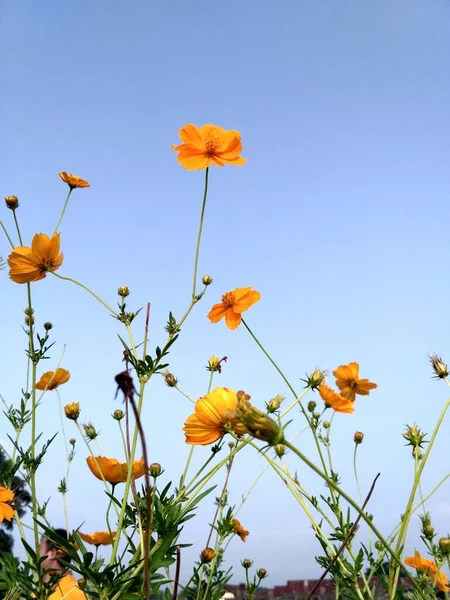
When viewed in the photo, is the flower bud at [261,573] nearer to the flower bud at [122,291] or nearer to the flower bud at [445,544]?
the flower bud at [445,544]

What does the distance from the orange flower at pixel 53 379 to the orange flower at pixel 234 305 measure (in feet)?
1.99

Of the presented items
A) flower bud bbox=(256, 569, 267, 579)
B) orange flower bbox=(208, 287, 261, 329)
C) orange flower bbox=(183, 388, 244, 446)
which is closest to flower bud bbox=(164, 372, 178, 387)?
orange flower bbox=(208, 287, 261, 329)

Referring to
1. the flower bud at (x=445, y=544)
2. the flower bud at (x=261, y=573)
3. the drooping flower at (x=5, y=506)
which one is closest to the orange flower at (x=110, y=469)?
the drooping flower at (x=5, y=506)

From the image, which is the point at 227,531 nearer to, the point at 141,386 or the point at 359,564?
the point at 359,564

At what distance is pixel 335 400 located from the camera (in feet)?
5.60

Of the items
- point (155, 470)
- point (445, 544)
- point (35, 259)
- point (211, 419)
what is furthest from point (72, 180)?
point (445, 544)

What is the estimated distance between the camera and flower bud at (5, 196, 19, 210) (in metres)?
1.99

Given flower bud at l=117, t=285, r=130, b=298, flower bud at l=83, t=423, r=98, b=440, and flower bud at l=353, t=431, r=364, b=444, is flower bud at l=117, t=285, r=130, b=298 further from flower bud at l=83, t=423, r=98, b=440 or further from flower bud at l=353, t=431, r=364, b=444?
flower bud at l=353, t=431, r=364, b=444

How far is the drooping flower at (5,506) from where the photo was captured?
149 cm

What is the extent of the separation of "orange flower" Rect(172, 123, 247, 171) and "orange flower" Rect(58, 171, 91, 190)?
59 cm

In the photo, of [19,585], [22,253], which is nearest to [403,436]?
[19,585]

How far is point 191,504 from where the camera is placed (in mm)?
1105

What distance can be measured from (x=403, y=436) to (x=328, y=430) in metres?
0.80

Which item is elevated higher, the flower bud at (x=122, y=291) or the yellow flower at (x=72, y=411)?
the flower bud at (x=122, y=291)
